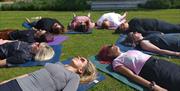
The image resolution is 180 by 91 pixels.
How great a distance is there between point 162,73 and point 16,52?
3.19 metres

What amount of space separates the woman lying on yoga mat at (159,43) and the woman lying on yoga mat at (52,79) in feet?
9.58

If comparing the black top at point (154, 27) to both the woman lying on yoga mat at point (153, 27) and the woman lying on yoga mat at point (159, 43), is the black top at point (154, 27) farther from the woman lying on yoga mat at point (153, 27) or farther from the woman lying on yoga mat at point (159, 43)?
the woman lying on yoga mat at point (159, 43)

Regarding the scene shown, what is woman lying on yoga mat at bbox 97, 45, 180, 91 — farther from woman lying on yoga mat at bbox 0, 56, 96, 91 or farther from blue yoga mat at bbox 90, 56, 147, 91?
woman lying on yoga mat at bbox 0, 56, 96, 91

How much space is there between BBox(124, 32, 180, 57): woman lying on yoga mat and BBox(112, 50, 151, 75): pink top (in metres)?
1.88

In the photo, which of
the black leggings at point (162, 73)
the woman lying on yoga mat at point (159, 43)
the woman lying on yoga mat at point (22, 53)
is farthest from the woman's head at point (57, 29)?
the black leggings at point (162, 73)

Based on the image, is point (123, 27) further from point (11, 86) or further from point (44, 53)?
point (11, 86)

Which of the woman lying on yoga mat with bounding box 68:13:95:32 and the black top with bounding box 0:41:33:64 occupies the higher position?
the black top with bounding box 0:41:33:64

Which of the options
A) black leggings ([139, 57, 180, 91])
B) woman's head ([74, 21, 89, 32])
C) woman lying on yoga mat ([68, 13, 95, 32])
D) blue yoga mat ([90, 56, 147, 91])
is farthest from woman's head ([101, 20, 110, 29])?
black leggings ([139, 57, 180, 91])

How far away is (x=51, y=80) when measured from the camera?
6391 millimetres

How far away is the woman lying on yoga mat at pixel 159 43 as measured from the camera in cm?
938

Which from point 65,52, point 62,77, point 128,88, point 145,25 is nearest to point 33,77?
point 62,77

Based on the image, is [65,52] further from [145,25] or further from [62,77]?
[62,77]

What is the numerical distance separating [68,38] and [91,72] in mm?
5044

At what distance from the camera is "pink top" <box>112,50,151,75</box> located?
24.2 feet
